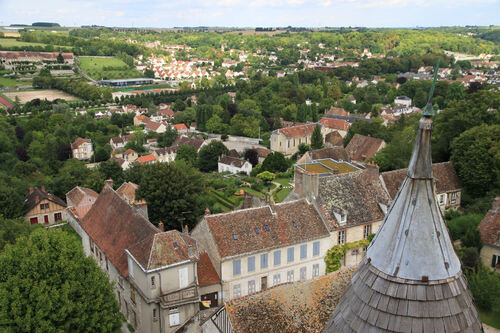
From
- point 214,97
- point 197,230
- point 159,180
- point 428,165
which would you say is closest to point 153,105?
point 214,97

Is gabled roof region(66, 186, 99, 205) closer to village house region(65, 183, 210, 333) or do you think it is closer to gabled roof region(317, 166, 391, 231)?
village house region(65, 183, 210, 333)

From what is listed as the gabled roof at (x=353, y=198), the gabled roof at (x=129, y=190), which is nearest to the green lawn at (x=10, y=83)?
the gabled roof at (x=129, y=190)

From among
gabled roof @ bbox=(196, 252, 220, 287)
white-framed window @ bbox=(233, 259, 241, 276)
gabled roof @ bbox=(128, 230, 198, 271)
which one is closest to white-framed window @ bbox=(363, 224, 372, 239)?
white-framed window @ bbox=(233, 259, 241, 276)

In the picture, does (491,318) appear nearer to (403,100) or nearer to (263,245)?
(263,245)

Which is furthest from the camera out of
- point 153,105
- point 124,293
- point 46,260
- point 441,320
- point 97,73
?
point 97,73

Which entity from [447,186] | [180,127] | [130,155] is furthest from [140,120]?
[447,186]

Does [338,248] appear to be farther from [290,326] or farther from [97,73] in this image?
[97,73]

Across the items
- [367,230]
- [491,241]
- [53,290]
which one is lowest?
[367,230]
